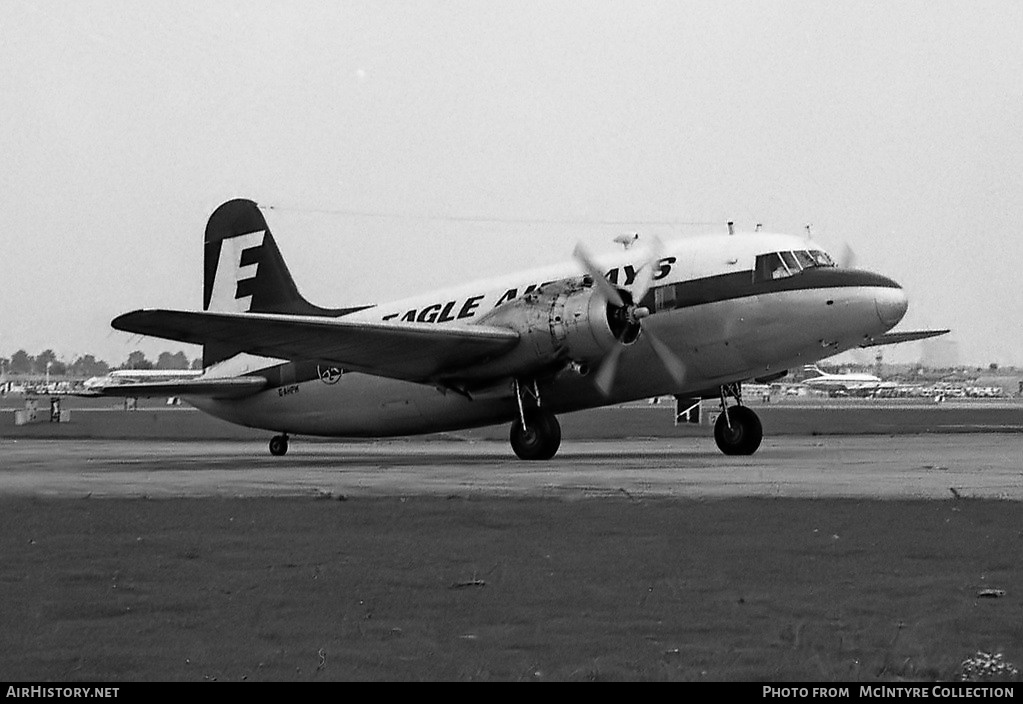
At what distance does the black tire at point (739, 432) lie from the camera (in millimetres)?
27891

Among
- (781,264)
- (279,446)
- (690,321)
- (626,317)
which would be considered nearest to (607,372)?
(626,317)

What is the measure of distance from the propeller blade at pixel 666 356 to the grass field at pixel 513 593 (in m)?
13.1

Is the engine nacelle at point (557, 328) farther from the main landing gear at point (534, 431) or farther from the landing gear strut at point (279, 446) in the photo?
the landing gear strut at point (279, 446)

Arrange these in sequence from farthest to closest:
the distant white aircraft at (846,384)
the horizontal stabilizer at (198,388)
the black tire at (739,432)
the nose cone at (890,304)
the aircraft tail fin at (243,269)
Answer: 1. the distant white aircraft at (846,384)
2. the aircraft tail fin at (243,269)
3. the horizontal stabilizer at (198,388)
4. the black tire at (739,432)
5. the nose cone at (890,304)

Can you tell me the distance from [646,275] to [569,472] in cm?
734

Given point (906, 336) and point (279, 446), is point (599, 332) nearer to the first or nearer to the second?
point (279, 446)

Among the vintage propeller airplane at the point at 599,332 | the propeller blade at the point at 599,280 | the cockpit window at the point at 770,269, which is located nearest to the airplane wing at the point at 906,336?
the vintage propeller airplane at the point at 599,332

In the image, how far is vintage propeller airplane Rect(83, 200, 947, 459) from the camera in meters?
25.4

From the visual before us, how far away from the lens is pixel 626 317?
25.7 meters

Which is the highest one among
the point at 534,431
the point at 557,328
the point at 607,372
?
the point at 557,328

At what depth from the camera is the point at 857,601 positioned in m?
8.18

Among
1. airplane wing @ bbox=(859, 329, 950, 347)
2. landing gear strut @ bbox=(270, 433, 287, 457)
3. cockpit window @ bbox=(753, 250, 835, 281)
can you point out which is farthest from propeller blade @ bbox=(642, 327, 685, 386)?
landing gear strut @ bbox=(270, 433, 287, 457)

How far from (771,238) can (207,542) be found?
59.9 ft
